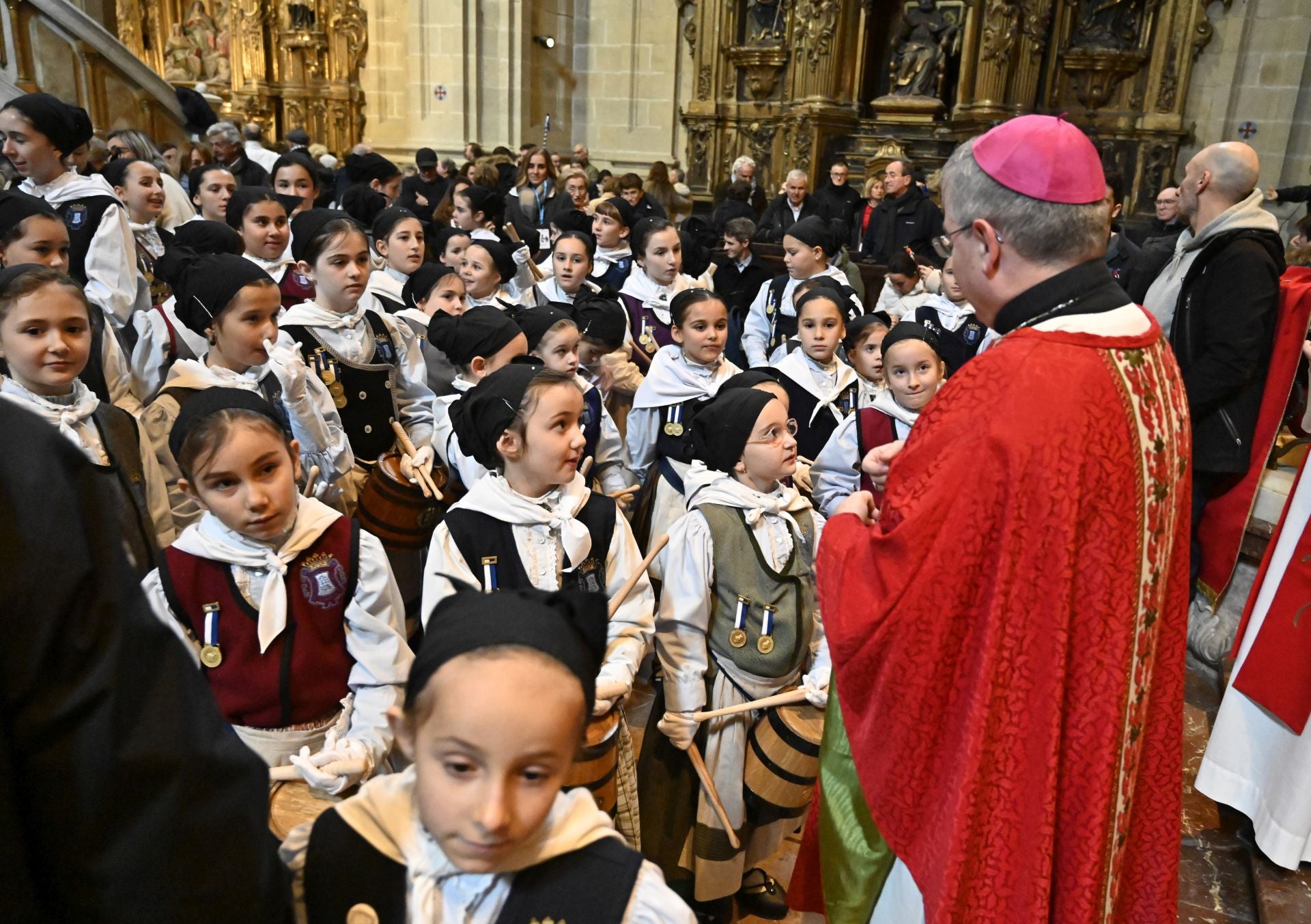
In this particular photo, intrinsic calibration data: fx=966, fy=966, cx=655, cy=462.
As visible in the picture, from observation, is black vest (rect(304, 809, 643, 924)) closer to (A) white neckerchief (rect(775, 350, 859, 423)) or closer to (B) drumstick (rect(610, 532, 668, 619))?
(B) drumstick (rect(610, 532, 668, 619))

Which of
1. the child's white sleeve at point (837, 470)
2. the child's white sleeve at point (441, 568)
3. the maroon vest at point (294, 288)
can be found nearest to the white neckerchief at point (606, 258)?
the maroon vest at point (294, 288)

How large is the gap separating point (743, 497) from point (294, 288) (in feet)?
10.1

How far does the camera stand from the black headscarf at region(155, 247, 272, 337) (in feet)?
10.9

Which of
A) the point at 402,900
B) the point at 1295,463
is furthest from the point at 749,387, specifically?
the point at 1295,463

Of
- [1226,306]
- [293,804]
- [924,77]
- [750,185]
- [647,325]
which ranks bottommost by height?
[293,804]

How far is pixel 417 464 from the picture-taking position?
3.37 metres

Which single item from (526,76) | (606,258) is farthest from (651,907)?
(526,76)

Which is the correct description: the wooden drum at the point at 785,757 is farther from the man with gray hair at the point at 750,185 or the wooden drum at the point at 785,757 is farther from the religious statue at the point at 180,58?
the religious statue at the point at 180,58

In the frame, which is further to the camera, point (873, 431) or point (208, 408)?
point (873, 431)

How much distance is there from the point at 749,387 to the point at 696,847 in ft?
4.30

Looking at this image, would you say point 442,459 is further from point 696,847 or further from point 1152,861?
point 1152,861

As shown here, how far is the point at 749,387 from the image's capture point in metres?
2.89

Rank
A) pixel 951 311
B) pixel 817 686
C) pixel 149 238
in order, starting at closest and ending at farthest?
1. pixel 817 686
2. pixel 149 238
3. pixel 951 311

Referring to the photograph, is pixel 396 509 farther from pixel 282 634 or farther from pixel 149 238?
pixel 149 238
